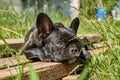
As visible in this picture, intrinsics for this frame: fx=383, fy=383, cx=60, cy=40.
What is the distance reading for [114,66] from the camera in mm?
1861

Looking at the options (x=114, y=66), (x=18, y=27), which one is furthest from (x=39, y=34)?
(x=18, y=27)

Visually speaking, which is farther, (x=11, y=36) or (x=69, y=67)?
(x=11, y=36)

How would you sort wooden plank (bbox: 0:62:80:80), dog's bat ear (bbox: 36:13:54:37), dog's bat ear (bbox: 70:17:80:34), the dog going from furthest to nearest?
dog's bat ear (bbox: 70:17:80:34), dog's bat ear (bbox: 36:13:54:37), the dog, wooden plank (bbox: 0:62:80:80)

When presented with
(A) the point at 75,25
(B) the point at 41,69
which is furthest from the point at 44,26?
(B) the point at 41,69

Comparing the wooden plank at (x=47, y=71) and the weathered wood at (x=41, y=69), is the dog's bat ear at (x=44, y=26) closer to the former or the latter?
the weathered wood at (x=41, y=69)

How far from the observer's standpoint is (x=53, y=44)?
285 centimetres

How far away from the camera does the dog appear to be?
270 cm

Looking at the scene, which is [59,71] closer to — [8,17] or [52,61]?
[52,61]

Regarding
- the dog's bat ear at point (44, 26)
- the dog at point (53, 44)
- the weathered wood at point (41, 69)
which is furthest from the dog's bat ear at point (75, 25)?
the weathered wood at point (41, 69)

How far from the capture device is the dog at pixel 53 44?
2.70m

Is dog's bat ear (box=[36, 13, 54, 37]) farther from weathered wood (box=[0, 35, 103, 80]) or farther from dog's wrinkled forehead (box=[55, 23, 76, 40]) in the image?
weathered wood (box=[0, 35, 103, 80])

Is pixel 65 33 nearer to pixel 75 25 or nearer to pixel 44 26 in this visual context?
pixel 44 26

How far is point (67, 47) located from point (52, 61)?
15cm

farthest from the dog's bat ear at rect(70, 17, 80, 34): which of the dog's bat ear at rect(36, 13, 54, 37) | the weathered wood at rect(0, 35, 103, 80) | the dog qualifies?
the weathered wood at rect(0, 35, 103, 80)
